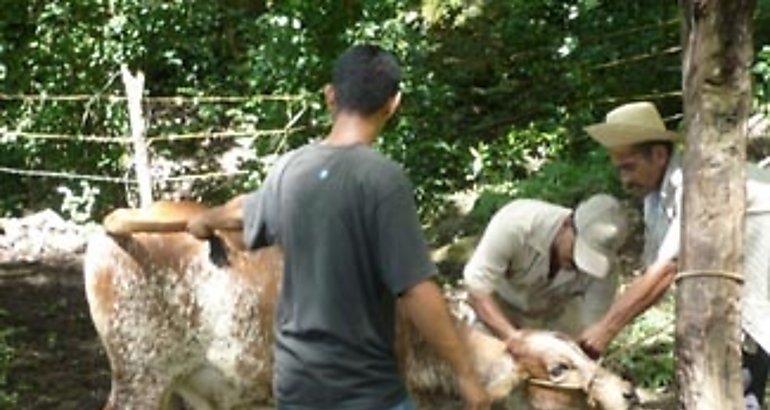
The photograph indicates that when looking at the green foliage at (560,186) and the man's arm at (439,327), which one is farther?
the green foliage at (560,186)

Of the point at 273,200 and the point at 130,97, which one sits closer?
the point at 273,200

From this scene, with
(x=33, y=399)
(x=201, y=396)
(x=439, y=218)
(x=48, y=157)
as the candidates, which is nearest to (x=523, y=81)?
(x=439, y=218)

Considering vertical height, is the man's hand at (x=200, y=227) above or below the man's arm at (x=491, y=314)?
above

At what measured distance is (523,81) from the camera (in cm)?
1214

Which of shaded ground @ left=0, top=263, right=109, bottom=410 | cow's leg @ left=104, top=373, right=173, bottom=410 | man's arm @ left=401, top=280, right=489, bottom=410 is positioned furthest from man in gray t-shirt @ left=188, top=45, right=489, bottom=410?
shaded ground @ left=0, top=263, right=109, bottom=410

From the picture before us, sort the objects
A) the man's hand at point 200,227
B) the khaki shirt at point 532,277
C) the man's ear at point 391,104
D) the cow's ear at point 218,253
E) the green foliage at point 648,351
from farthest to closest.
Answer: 1. the green foliage at point 648,351
2. the cow's ear at point 218,253
3. the khaki shirt at point 532,277
4. the man's hand at point 200,227
5. the man's ear at point 391,104

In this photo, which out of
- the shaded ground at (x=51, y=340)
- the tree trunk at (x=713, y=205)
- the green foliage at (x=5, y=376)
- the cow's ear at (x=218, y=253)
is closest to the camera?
the tree trunk at (x=713, y=205)

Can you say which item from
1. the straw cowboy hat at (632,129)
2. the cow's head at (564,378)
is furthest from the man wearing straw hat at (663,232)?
the cow's head at (564,378)

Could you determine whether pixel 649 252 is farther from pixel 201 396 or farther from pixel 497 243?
pixel 201 396

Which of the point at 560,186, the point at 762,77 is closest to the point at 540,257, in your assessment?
the point at 762,77

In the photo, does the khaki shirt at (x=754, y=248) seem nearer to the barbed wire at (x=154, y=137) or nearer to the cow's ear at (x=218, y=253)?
the cow's ear at (x=218, y=253)

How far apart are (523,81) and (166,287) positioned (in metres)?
7.12

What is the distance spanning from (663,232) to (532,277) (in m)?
0.52

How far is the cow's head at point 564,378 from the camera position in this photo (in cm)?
445
